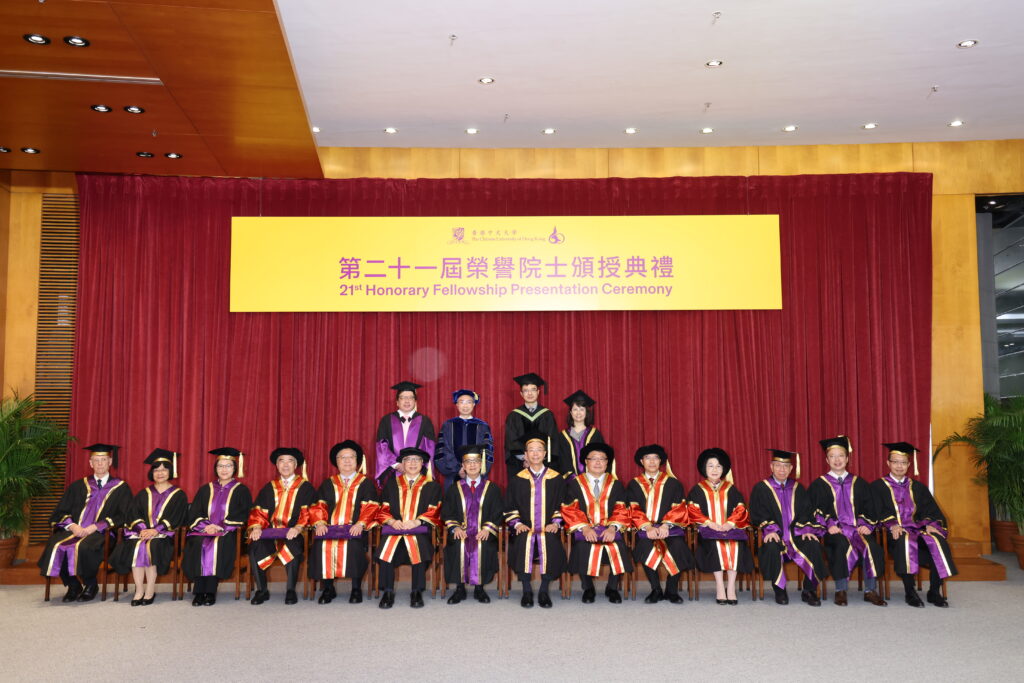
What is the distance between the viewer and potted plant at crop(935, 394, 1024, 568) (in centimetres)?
650

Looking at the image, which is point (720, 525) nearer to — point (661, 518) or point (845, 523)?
point (661, 518)

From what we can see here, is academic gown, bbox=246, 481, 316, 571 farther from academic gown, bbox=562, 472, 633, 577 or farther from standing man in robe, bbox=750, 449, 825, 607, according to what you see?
standing man in robe, bbox=750, 449, 825, 607

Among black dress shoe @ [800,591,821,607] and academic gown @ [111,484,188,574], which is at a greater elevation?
academic gown @ [111,484,188,574]

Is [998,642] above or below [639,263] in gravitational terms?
below

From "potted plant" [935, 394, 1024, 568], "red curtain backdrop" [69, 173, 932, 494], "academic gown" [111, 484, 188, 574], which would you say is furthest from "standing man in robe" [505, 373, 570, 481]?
"potted plant" [935, 394, 1024, 568]

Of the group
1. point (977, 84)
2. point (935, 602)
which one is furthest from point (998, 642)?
point (977, 84)

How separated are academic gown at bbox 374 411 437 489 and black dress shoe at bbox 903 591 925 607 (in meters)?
3.54

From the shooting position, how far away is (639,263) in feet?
23.5

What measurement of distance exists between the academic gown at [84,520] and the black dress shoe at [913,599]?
538 centimetres

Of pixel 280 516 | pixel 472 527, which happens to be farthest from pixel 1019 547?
pixel 280 516

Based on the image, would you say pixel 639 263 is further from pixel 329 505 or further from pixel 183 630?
pixel 183 630

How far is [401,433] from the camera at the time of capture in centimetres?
658

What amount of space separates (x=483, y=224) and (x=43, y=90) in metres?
3.43

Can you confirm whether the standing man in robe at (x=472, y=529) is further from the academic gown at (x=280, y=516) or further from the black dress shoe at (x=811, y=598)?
the black dress shoe at (x=811, y=598)
